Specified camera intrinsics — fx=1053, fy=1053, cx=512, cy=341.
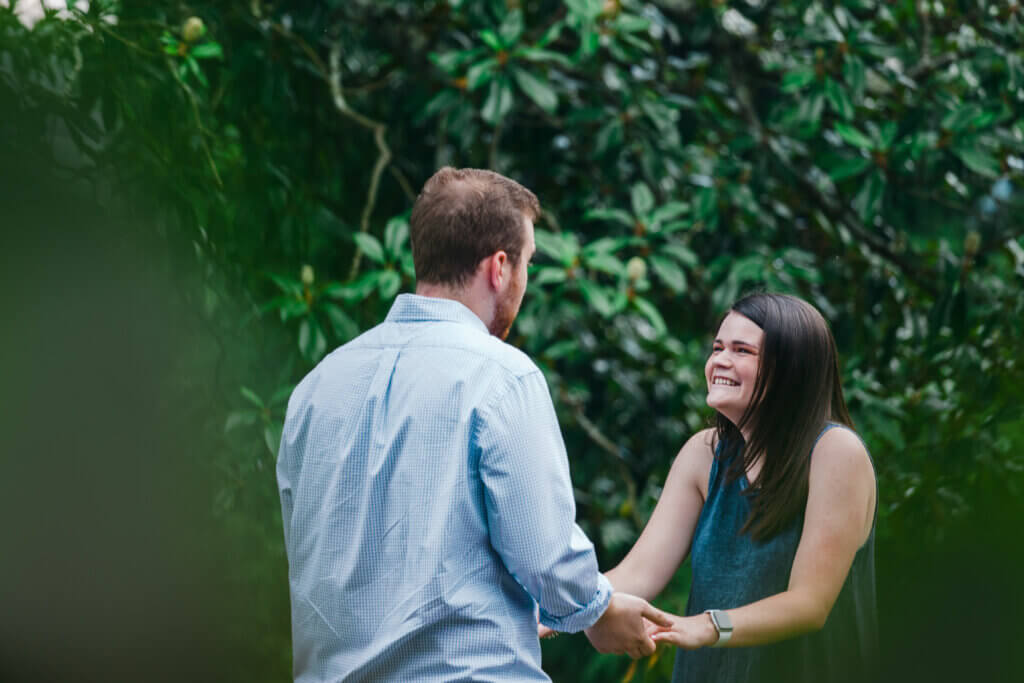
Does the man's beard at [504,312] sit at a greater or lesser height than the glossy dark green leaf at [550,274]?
greater

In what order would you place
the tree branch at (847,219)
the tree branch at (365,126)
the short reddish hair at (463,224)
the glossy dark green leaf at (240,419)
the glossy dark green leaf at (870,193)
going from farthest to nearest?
the tree branch at (847,219) < the tree branch at (365,126) < the glossy dark green leaf at (870,193) < the glossy dark green leaf at (240,419) < the short reddish hair at (463,224)

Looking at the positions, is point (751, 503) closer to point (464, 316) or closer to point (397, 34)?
point (464, 316)

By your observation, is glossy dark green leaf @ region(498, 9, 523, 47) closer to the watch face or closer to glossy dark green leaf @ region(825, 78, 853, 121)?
glossy dark green leaf @ region(825, 78, 853, 121)

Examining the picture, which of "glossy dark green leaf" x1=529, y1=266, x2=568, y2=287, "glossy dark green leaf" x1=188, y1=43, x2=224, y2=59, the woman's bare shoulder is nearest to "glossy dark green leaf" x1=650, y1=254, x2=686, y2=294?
"glossy dark green leaf" x1=529, y1=266, x2=568, y2=287

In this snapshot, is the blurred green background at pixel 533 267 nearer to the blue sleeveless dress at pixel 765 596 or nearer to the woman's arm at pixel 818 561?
the blue sleeveless dress at pixel 765 596

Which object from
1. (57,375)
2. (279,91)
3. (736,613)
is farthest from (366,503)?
(279,91)

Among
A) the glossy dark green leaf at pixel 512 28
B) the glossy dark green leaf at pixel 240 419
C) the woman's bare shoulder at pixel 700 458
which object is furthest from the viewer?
the glossy dark green leaf at pixel 512 28

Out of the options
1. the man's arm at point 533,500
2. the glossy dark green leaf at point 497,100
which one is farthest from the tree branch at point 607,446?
the man's arm at point 533,500

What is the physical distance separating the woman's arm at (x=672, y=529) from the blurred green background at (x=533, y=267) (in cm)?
57

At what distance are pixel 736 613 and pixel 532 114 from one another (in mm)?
1756

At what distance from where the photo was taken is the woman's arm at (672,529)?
5.37 ft

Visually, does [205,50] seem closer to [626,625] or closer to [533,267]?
[533,267]

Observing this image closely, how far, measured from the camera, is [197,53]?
2.35 m

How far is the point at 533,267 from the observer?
94.2 inches
